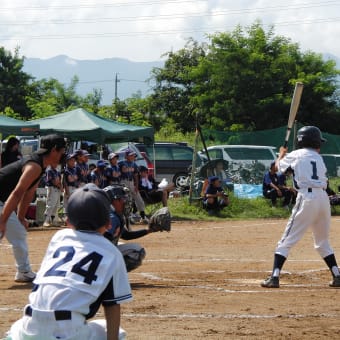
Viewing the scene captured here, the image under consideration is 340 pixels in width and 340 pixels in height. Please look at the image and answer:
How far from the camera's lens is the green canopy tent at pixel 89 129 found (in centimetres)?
2144

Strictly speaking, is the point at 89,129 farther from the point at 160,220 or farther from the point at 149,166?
the point at 160,220

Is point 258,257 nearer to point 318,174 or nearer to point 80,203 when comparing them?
point 318,174

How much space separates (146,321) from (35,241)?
28.4ft

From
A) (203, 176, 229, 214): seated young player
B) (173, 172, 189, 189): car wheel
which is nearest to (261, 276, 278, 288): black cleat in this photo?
(203, 176, 229, 214): seated young player

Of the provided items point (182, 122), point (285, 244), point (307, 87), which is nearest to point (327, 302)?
point (285, 244)

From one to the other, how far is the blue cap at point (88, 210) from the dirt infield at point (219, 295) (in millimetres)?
2777

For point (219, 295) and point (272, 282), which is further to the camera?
point (272, 282)

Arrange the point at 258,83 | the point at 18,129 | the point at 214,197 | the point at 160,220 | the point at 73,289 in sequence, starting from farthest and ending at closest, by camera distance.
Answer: the point at 258,83
the point at 214,197
the point at 18,129
the point at 160,220
the point at 73,289

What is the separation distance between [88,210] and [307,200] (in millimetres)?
5704

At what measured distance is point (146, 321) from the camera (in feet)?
25.3

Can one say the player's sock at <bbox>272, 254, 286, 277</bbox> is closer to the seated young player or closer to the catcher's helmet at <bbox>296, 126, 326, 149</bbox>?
the catcher's helmet at <bbox>296, 126, 326, 149</bbox>

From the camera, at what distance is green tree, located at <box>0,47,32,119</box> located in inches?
2178

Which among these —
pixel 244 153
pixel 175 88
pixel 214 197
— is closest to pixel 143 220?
pixel 214 197

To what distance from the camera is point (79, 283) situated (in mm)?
4312
